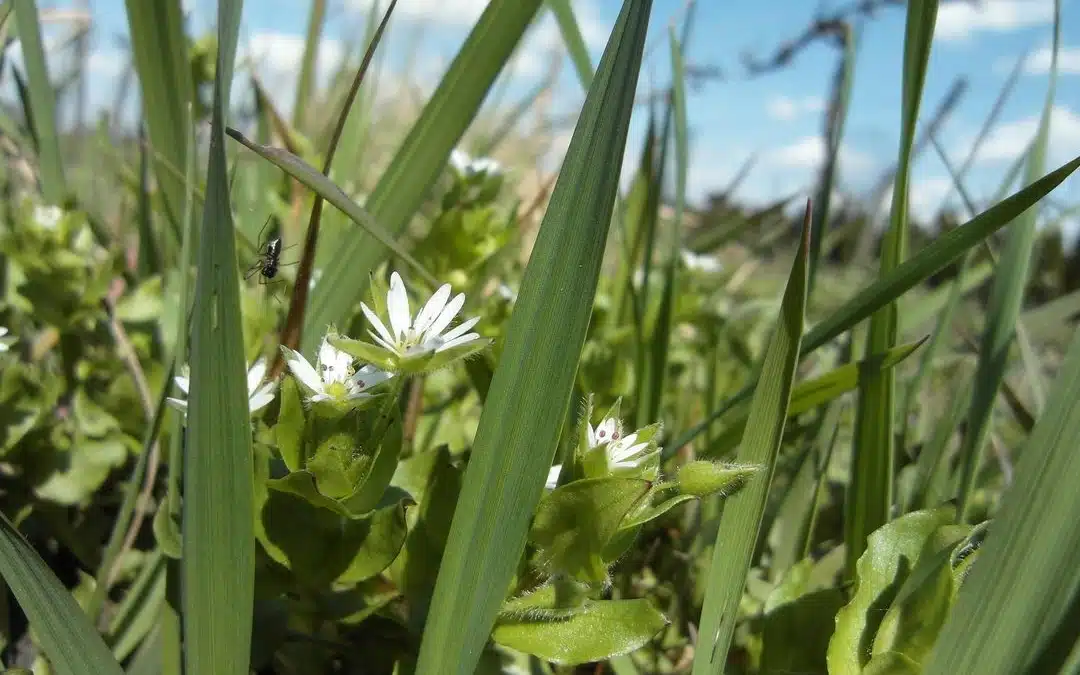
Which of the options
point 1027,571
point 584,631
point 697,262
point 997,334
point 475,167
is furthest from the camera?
point 697,262

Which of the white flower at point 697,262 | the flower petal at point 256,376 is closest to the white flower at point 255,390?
the flower petal at point 256,376

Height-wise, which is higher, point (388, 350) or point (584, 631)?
point (388, 350)

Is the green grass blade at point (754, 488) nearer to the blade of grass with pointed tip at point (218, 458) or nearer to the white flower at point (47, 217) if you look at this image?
the blade of grass with pointed tip at point (218, 458)

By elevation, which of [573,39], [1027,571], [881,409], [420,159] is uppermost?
[573,39]

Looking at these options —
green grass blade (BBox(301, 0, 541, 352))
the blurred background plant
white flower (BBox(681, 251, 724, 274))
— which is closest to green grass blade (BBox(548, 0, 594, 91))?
the blurred background plant

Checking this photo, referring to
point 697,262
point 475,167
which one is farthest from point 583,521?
point 697,262

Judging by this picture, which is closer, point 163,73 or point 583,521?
point 583,521

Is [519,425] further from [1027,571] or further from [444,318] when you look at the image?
[1027,571]
